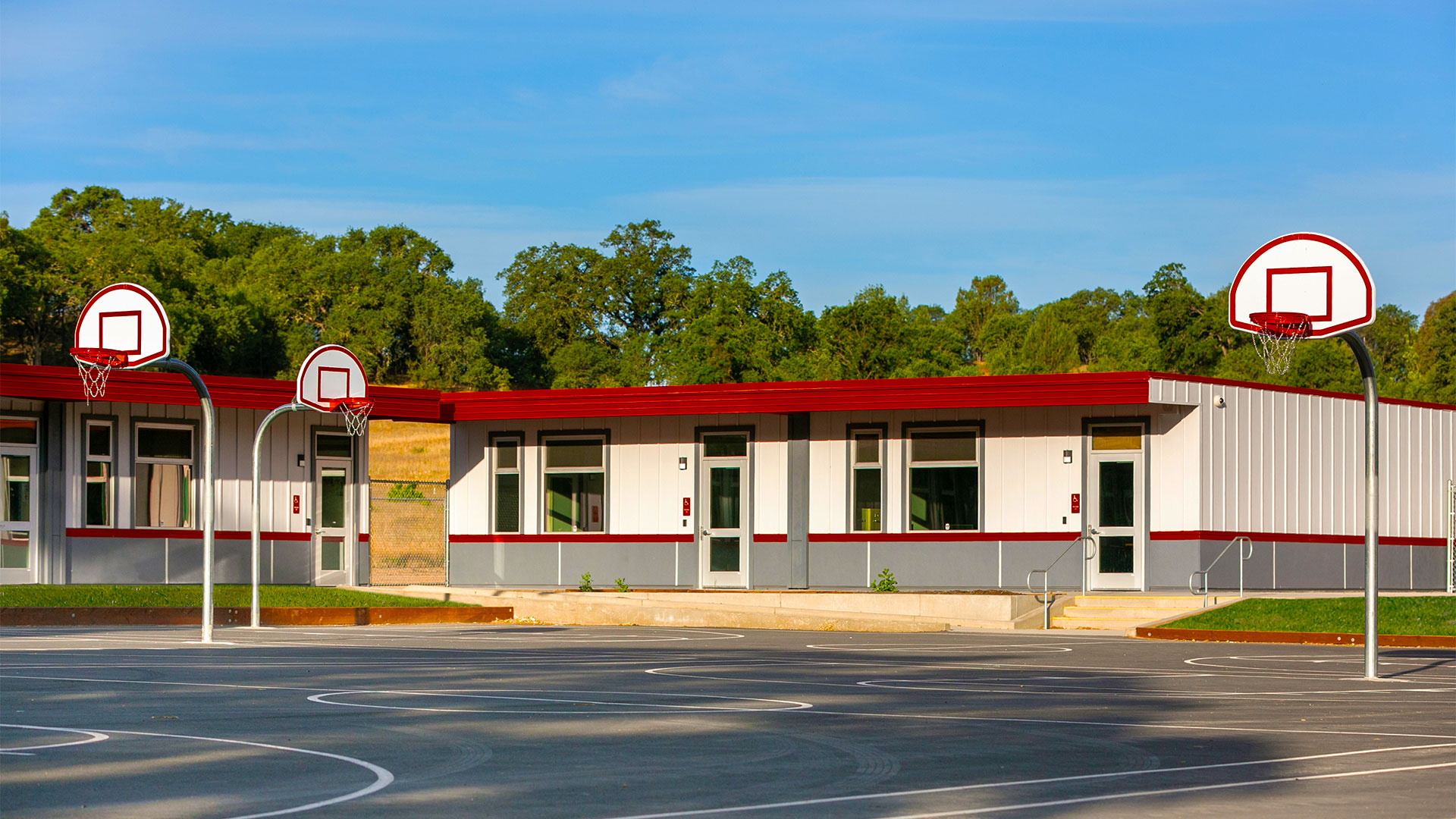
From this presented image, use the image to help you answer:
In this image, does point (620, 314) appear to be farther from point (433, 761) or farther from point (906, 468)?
point (433, 761)

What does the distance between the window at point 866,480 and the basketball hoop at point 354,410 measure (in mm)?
9602

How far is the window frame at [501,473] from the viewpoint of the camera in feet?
113

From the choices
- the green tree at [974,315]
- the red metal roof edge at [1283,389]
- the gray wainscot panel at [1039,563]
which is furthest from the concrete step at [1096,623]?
the green tree at [974,315]

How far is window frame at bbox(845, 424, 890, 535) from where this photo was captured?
102 ft

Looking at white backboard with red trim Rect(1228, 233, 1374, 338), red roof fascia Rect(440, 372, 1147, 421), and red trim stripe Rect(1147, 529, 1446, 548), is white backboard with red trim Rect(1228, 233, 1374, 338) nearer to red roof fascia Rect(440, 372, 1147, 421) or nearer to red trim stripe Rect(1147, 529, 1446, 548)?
red roof fascia Rect(440, 372, 1147, 421)

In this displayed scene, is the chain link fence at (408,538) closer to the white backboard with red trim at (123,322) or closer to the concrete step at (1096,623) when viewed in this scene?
the white backboard with red trim at (123,322)

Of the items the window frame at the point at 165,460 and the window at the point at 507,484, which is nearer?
the window frame at the point at 165,460

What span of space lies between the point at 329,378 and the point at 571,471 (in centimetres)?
657

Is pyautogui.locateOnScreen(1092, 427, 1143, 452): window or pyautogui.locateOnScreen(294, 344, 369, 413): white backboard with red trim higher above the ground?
pyautogui.locateOnScreen(294, 344, 369, 413): white backboard with red trim

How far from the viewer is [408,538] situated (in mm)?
58344

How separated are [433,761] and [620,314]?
86.0 m

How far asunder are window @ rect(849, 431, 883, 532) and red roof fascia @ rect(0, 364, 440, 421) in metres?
9.04

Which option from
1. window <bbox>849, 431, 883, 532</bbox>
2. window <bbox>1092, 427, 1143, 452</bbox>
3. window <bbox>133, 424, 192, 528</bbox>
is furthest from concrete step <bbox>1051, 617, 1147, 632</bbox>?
window <bbox>133, 424, 192, 528</bbox>

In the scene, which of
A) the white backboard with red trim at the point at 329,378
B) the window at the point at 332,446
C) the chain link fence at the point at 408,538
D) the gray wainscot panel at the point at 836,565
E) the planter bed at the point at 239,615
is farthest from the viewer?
the chain link fence at the point at 408,538
